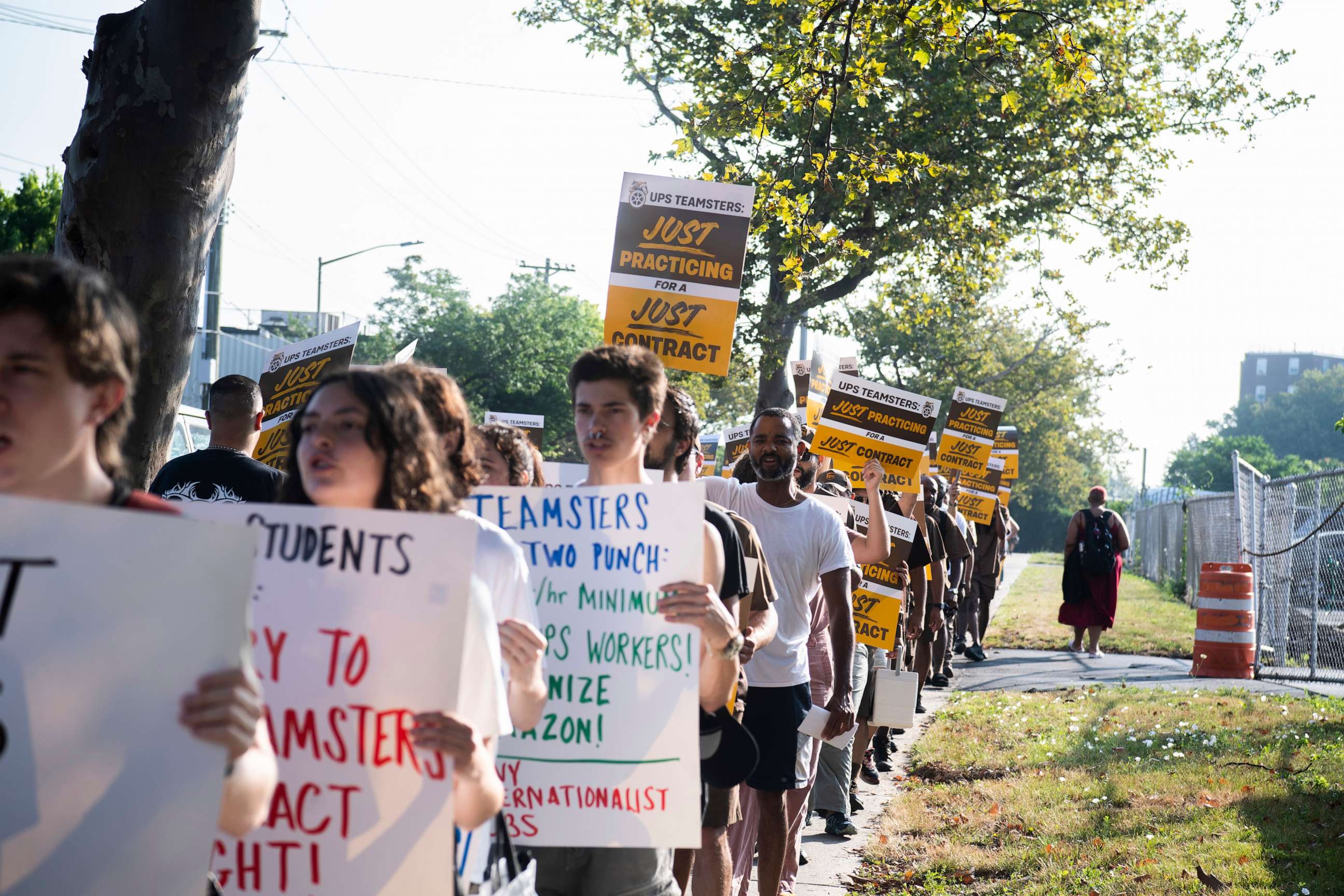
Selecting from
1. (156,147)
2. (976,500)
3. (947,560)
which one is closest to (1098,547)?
(976,500)

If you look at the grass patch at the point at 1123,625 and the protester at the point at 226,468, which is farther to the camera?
the grass patch at the point at 1123,625

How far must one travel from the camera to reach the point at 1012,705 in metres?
11.9

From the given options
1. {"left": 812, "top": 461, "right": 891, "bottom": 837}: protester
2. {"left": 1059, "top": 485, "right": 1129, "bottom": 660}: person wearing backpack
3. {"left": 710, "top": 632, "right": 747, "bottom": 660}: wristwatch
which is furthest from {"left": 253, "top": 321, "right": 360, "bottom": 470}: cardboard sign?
{"left": 1059, "top": 485, "right": 1129, "bottom": 660}: person wearing backpack

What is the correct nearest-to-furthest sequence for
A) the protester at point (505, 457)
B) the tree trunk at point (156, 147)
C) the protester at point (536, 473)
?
the tree trunk at point (156, 147) < the protester at point (505, 457) < the protester at point (536, 473)

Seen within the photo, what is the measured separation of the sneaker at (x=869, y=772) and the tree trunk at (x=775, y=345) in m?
10.1

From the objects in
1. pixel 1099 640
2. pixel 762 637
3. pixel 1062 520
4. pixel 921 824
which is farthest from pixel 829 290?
pixel 1062 520

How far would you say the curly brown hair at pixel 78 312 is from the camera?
1.98m

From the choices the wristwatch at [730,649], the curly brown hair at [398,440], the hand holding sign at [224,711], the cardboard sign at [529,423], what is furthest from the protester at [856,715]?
the hand holding sign at [224,711]

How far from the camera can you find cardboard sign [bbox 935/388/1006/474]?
1616 centimetres

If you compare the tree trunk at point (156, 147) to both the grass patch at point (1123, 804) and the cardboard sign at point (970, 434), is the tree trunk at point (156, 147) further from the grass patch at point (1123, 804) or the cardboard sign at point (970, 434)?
the cardboard sign at point (970, 434)

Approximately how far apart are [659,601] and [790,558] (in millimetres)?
2261

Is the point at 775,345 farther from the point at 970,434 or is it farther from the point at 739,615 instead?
the point at 739,615

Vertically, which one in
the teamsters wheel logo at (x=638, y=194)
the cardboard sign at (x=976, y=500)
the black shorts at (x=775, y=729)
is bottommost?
the black shorts at (x=775, y=729)

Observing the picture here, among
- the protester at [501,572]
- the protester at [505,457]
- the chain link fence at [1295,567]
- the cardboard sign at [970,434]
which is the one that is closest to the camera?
the protester at [501,572]
